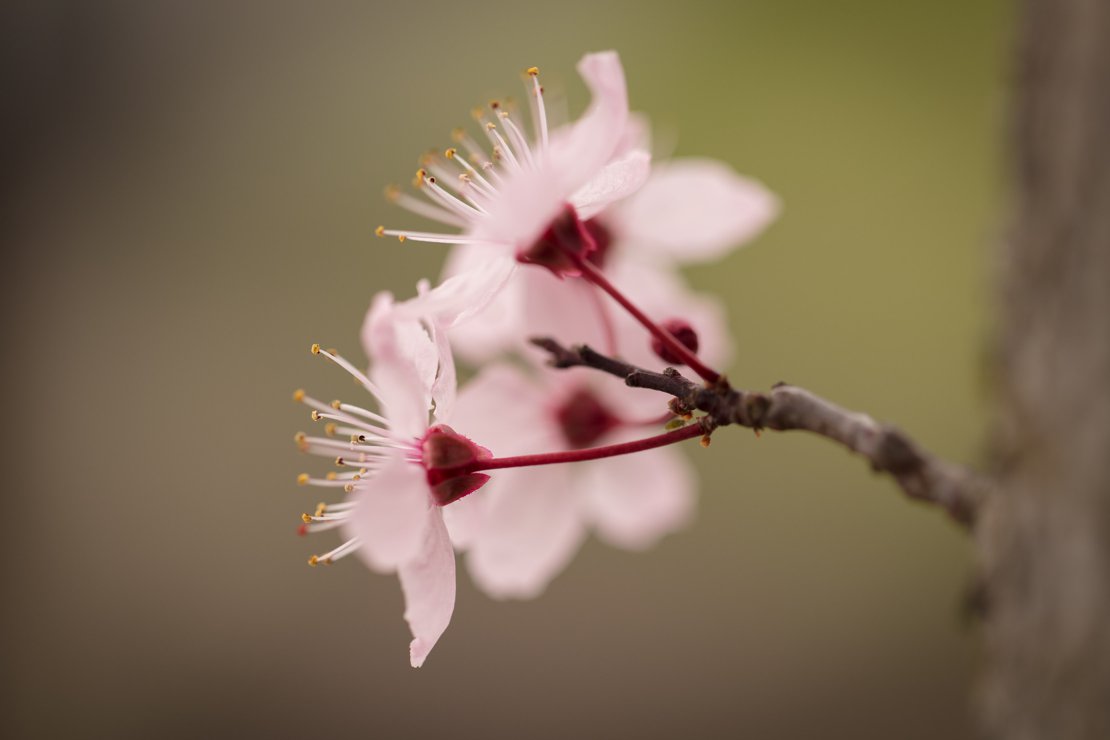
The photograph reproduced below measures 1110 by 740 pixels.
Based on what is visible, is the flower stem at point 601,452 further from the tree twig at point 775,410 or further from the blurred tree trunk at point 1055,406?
the blurred tree trunk at point 1055,406

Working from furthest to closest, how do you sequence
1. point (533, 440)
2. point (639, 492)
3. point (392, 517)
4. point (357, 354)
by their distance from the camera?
point (357, 354), point (639, 492), point (533, 440), point (392, 517)

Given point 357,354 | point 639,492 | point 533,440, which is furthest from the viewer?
point 357,354

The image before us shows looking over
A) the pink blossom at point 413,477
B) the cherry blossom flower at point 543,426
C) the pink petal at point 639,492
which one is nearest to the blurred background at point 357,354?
the pink petal at point 639,492

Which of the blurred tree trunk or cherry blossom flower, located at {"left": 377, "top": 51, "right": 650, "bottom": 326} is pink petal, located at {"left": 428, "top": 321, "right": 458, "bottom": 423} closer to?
cherry blossom flower, located at {"left": 377, "top": 51, "right": 650, "bottom": 326}

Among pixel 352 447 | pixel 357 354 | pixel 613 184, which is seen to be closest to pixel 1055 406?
pixel 613 184

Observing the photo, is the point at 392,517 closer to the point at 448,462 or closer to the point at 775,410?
the point at 448,462

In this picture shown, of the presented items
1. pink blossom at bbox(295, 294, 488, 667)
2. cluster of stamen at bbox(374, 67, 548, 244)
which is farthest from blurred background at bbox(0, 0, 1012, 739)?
pink blossom at bbox(295, 294, 488, 667)
